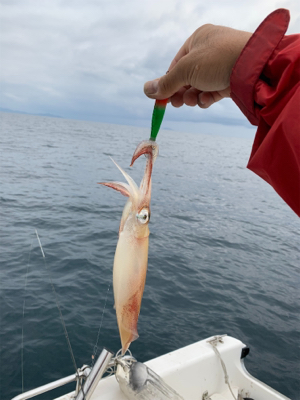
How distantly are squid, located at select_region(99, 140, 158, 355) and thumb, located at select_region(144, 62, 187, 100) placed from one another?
0.95 feet

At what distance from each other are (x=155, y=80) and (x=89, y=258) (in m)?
7.46

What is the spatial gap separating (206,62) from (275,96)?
1.36 feet

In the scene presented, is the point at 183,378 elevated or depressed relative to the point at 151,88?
depressed

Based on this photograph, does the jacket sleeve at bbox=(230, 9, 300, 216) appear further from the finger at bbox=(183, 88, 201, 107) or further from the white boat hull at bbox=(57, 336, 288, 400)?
the white boat hull at bbox=(57, 336, 288, 400)

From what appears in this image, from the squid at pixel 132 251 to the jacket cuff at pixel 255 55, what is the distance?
474 mm

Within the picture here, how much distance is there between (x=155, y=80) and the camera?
5.73 ft

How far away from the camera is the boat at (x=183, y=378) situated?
9.94 feet

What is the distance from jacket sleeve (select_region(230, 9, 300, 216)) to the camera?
108cm

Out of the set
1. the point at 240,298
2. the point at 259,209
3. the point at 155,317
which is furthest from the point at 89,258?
the point at 259,209

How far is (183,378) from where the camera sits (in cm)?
372

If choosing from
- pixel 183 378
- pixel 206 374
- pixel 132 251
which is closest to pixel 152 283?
pixel 206 374

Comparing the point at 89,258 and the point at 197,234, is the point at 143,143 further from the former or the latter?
the point at 197,234

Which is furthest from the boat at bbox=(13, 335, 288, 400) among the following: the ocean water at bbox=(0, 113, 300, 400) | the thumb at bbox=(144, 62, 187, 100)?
the thumb at bbox=(144, 62, 187, 100)

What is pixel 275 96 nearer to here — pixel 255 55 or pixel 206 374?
pixel 255 55
